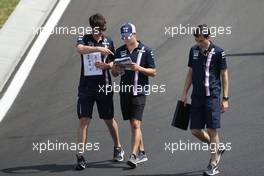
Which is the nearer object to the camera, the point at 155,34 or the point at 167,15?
the point at 155,34

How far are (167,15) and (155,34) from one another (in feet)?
4.32

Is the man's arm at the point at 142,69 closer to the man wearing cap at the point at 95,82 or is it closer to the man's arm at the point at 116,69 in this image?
the man's arm at the point at 116,69

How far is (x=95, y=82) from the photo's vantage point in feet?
38.0

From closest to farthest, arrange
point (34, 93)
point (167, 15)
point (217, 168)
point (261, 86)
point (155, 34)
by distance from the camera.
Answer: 1. point (217, 168)
2. point (261, 86)
3. point (34, 93)
4. point (155, 34)
5. point (167, 15)

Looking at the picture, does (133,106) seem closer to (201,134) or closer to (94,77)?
(94,77)

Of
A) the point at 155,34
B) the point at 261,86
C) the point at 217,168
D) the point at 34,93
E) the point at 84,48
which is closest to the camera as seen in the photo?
the point at 217,168

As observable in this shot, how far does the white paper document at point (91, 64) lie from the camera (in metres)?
11.6

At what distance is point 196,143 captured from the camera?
11938mm

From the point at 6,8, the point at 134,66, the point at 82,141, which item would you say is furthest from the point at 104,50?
the point at 6,8

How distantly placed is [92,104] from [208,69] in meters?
1.86

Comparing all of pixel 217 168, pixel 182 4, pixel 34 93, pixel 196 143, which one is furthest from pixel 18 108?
pixel 182 4

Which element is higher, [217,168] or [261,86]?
[261,86]

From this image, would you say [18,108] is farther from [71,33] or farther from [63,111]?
[71,33]

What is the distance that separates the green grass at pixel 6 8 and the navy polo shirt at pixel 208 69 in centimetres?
990
